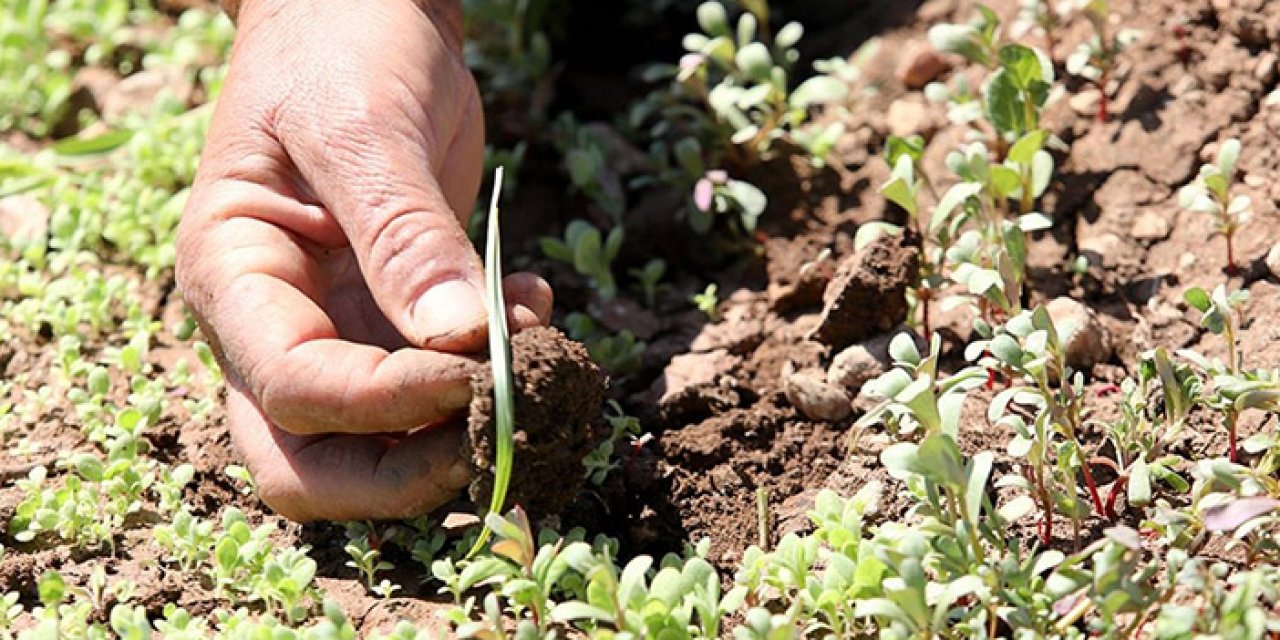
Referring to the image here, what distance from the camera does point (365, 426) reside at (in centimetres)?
223

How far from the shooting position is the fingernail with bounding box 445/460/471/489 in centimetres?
224

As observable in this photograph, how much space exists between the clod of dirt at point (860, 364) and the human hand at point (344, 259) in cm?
61

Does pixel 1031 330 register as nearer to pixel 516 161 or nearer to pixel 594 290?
pixel 594 290

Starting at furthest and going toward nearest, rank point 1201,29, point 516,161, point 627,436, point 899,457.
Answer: point 516,161, point 1201,29, point 627,436, point 899,457

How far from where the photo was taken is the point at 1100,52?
3.12 metres

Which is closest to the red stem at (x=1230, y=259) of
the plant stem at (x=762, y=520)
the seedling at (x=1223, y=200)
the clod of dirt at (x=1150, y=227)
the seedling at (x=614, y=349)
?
the seedling at (x=1223, y=200)

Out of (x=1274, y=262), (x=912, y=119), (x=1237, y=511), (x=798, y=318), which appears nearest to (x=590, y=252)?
(x=798, y=318)

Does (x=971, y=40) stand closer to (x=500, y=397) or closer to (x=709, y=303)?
(x=709, y=303)

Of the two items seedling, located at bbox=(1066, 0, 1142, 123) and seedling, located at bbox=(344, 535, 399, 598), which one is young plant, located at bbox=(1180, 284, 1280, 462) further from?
seedling, located at bbox=(344, 535, 399, 598)

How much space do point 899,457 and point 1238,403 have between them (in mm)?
578

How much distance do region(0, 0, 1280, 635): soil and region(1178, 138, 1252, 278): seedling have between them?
0.05 meters

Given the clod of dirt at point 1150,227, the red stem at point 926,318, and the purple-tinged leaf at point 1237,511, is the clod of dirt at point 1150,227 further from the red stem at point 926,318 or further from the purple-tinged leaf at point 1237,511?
the purple-tinged leaf at point 1237,511

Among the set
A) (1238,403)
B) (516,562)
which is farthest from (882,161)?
(516,562)

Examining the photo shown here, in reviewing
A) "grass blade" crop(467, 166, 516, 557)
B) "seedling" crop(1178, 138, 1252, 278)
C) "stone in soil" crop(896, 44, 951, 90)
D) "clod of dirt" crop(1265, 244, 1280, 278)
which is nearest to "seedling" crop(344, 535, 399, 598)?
"grass blade" crop(467, 166, 516, 557)
